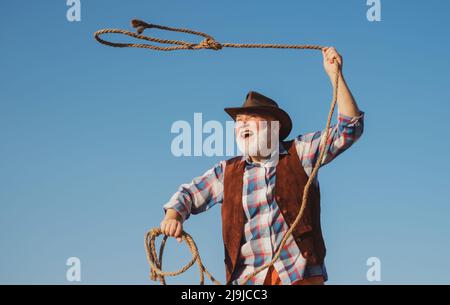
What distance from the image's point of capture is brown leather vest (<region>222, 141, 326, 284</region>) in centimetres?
486

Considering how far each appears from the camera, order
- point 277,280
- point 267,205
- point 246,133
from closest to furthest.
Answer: point 277,280 → point 267,205 → point 246,133

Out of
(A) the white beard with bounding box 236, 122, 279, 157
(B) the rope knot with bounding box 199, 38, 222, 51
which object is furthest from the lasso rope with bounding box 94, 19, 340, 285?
(A) the white beard with bounding box 236, 122, 279, 157

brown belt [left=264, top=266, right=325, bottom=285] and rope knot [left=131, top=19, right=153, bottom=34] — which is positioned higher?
rope knot [left=131, top=19, right=153, bottom=34]

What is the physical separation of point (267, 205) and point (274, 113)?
0.69m

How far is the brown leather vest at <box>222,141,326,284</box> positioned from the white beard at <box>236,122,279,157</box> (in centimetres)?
11

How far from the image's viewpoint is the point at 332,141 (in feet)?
16.6

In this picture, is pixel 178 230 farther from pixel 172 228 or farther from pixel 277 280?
pixel 277 280

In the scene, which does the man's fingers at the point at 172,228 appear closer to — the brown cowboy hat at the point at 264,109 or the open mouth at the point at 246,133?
the open mouth at the point at 246,133

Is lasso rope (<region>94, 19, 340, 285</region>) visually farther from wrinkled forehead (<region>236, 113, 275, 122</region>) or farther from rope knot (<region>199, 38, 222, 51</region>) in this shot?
wrinkled forehead (<region>236, 113, 275, 122</region>)

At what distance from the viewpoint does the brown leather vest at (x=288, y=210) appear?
191 inches

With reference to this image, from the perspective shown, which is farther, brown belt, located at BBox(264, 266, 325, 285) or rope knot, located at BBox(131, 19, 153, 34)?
rope knot, located at BBox(131, 19, 153, 34)

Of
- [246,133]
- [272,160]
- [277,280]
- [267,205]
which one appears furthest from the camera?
[246,133]

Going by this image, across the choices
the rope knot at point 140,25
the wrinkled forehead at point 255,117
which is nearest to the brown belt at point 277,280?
the wrinkled forehead at point 255,117

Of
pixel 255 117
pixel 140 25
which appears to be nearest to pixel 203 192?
pixel 255 117
